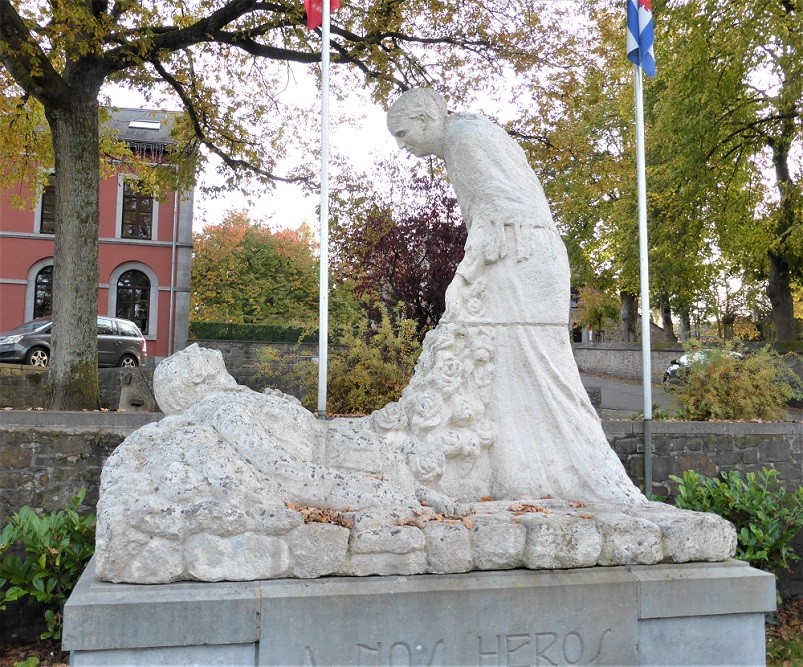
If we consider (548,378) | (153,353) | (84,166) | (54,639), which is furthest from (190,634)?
(153,353)

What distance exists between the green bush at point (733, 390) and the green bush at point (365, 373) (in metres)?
3.19

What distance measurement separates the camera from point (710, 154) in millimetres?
18391

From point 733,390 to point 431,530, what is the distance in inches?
254

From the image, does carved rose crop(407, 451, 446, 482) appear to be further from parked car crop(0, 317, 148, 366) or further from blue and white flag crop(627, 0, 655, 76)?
parked car crop(0, 317, 148, 366)

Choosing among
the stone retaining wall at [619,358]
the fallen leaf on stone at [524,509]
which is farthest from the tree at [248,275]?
the fallen leaf on stone at [524,509]

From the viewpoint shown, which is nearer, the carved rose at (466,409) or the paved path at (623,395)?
the carved rose at (466,409)

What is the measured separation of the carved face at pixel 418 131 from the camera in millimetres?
4473

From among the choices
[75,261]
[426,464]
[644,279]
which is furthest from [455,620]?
[75,261]

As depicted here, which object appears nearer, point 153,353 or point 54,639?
point 54,639

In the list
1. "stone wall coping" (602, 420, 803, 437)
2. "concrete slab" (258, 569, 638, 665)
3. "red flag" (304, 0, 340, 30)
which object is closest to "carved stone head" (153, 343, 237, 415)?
"concrete slab" (258, 569, 638, 665)

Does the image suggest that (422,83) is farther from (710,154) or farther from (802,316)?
(802,316)

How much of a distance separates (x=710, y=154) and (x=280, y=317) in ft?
67.0

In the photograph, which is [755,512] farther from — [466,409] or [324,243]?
[324,243]

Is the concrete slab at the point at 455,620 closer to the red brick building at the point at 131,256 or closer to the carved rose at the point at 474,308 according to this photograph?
the carved rose at the point at 474,308
